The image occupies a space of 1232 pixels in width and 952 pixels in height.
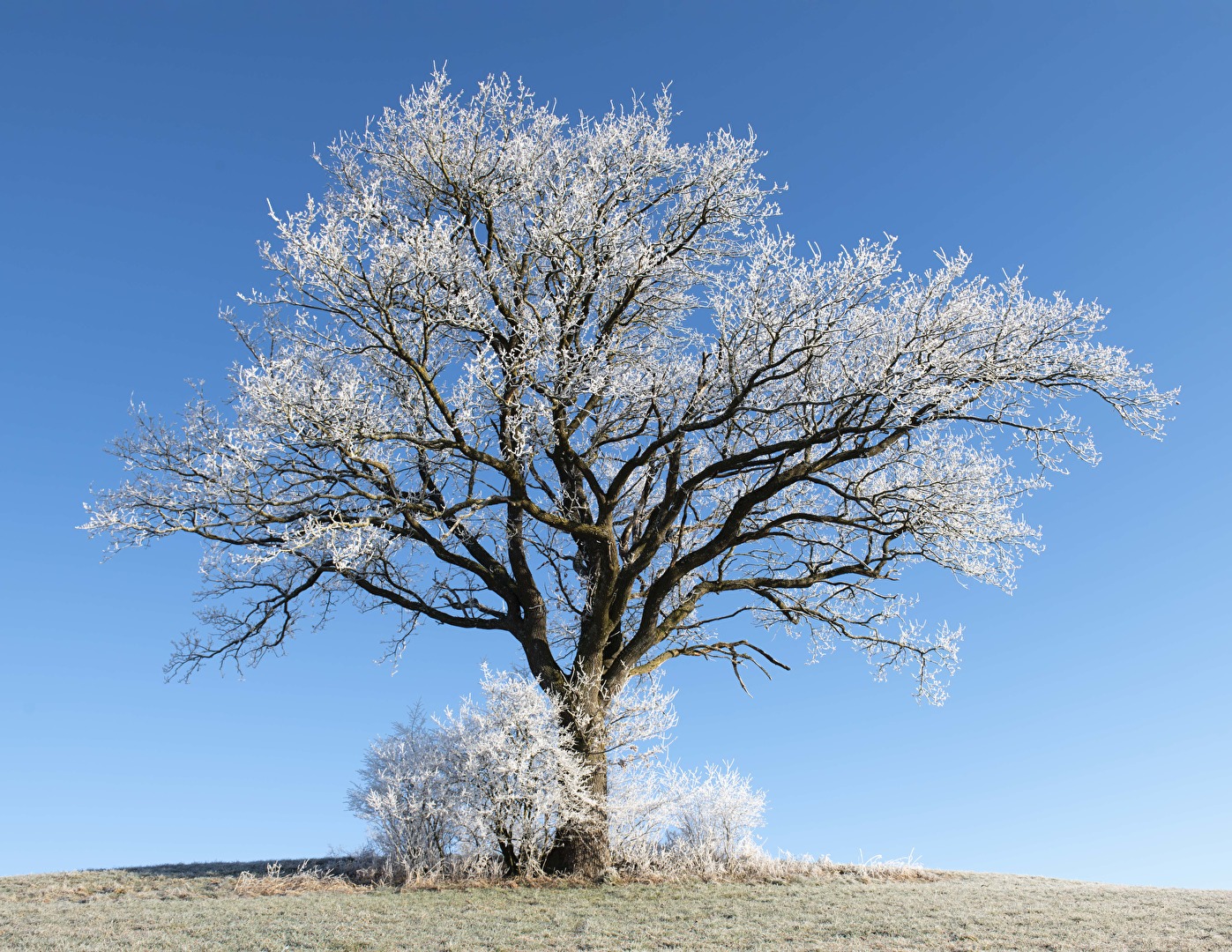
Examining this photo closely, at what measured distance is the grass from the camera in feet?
28.0

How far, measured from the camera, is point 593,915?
31.5ft

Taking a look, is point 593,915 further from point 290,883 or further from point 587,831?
point 290,883

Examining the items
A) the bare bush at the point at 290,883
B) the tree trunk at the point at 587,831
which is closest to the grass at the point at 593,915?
the bare bush at the point at 290,883

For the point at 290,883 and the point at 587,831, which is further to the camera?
the point at 587,831

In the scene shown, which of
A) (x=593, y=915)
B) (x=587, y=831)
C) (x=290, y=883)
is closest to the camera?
(x=593, y=915)

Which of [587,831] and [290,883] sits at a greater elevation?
[587,831]

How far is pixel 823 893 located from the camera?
10.9 m

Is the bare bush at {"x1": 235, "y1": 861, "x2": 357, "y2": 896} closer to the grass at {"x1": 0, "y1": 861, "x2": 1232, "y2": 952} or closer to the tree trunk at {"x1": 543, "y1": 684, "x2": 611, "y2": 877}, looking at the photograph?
the grass at {"x1": 0, "y1": 861, "x2": 1232, "y2": 952}

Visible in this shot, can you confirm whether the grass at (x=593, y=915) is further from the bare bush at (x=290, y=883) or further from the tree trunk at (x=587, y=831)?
the tree trunk at (x=587, y=831)

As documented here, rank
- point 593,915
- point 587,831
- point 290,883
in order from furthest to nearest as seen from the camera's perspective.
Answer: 1. point 587,831
2. point 290,883
3. point 593,915

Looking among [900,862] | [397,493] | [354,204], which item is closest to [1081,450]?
[900,862]

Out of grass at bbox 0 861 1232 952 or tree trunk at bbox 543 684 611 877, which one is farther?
tree trunk at bbox 543 684 611 877

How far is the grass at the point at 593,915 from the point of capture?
8.52 meters

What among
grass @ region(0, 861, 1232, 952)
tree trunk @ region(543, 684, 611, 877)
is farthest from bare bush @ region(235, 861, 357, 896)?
tree trunk @ region(543, 684, 611, 877)
